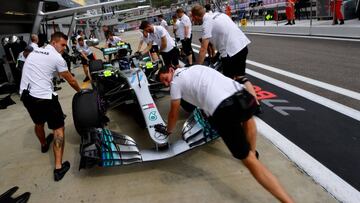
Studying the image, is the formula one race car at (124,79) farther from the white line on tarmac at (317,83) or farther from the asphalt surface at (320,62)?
the white line on tarmac at (317,83)

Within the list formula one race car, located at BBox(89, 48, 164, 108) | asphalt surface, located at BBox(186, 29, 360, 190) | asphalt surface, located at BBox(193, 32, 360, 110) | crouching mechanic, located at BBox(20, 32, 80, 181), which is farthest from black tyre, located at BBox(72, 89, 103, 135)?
asphalt surface, located at BBox(193, 32, 360, 110)

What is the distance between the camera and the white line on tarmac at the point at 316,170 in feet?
9.95

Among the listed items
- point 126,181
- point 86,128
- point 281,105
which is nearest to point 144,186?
point 126,181

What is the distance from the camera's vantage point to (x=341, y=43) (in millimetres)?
11734

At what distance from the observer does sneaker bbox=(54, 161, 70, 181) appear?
13.8 feet

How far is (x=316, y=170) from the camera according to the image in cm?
348

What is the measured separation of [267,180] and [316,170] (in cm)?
96

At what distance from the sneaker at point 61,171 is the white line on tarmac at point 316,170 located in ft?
8.69

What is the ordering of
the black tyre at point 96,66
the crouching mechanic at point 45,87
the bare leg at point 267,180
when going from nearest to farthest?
the bare leg at point 267,180 → the crouching mechanic at point 45,87 → the black tyre at point 96,66

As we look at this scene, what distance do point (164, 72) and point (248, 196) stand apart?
4.65 feet

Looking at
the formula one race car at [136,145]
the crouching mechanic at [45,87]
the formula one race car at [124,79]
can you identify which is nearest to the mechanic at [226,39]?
the formula one race car at [124,79]

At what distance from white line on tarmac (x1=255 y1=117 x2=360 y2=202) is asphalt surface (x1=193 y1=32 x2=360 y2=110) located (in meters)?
1.66

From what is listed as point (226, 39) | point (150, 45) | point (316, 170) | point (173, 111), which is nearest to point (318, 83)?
point (226, 39)

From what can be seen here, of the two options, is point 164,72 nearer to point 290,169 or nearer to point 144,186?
point 144,186
